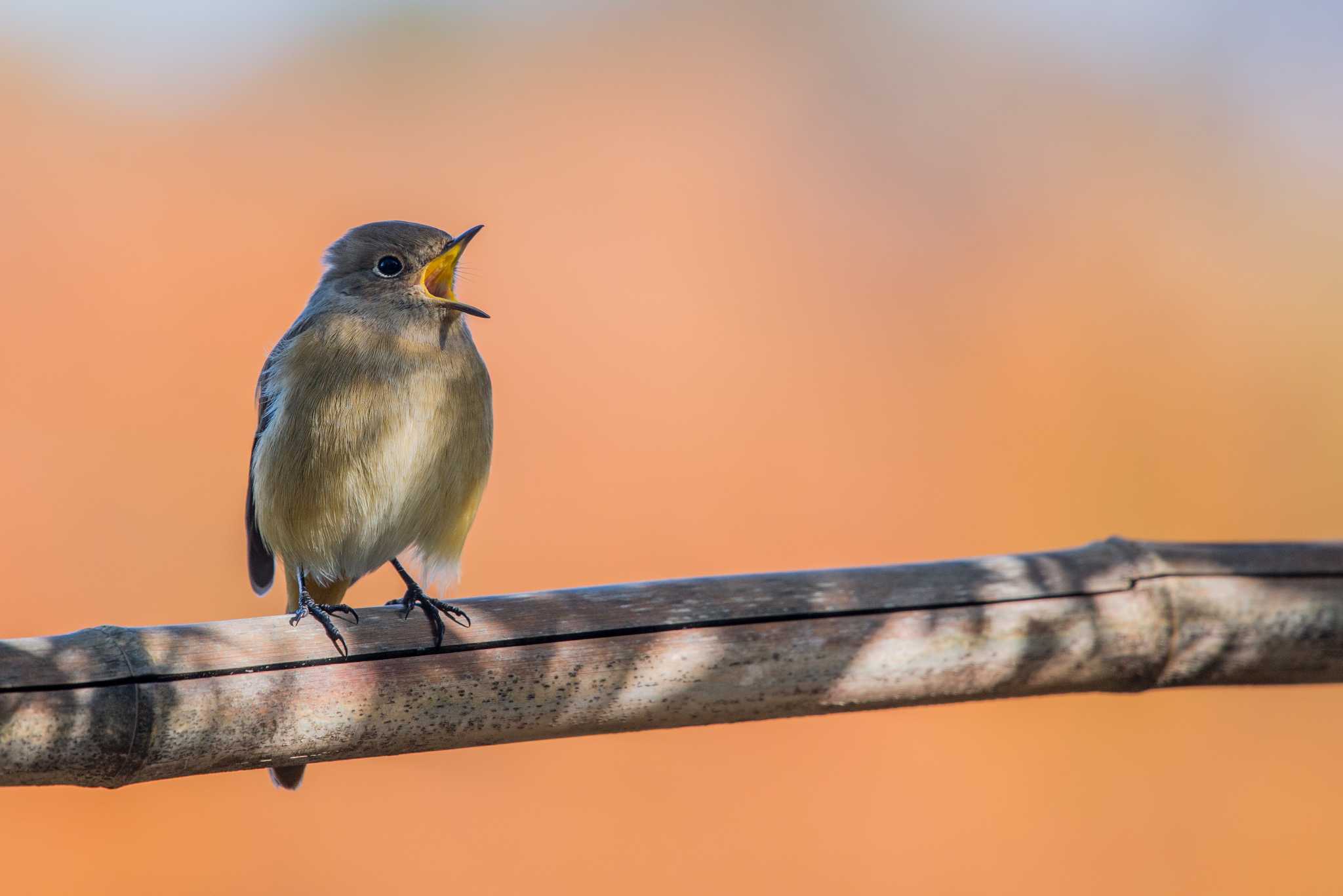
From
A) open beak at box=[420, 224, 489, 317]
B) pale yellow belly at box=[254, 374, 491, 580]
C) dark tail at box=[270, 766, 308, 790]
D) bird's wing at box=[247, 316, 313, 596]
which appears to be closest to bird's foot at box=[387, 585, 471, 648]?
pale yellow belly at box=[254, 374, 491, 580]

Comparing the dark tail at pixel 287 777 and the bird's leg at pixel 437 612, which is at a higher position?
the bird's leg at pixel 437 612

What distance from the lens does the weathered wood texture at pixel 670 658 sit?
2.46m

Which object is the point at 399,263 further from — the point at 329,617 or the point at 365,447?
the point at 329,617

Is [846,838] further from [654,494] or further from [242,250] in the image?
[242,250]

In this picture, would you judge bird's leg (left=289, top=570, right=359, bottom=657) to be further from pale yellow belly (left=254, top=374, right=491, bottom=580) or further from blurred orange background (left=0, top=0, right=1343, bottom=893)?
blurred orange background (left=0, top=0, right=1343, bottom=893)

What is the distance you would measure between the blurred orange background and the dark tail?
177 inches

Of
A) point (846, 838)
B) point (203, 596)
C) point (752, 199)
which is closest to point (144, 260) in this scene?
point (203, 596)

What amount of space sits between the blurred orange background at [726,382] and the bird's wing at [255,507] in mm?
4002

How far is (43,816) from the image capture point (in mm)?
8062

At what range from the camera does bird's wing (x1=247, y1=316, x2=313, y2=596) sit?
4.10 meters

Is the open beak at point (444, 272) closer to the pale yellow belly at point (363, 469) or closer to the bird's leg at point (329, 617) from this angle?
the pale yellow belly at point (363, 469)

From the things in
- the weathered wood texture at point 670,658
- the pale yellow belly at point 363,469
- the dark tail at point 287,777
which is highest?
the pale yellow belly at point 363,469

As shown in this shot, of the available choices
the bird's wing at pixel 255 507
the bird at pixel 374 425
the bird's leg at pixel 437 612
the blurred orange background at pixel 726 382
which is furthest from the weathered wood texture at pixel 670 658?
the blurred orange background at pixel 726 382

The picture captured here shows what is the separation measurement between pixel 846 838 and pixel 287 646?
675 centimetres
